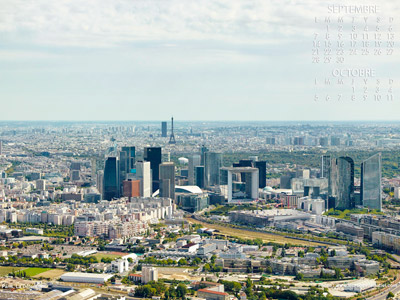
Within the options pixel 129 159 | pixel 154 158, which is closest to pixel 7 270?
pixel 154 158

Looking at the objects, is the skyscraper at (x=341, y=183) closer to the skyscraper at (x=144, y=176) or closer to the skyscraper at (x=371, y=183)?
the skyscraper at (x=371, y=183)

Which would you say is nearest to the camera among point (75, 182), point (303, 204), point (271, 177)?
point (303, 204)

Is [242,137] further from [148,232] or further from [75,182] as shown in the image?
[148,232]

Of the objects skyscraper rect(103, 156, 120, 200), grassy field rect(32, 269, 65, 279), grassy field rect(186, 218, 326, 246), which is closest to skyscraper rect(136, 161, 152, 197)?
skyscraper rect(103, 156, 120, 200)

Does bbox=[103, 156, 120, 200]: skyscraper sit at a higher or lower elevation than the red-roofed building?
higher

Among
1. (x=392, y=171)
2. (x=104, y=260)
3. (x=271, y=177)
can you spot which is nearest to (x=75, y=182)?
(x=271, y=177)

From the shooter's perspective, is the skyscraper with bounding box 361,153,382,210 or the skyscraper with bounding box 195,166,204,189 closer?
the skyscraper with bounding box 361,153,382,210

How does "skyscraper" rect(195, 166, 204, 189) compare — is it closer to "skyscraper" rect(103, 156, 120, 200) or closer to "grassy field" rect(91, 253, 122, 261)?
"skyscraper" rect(103, 156, 120, 200)
